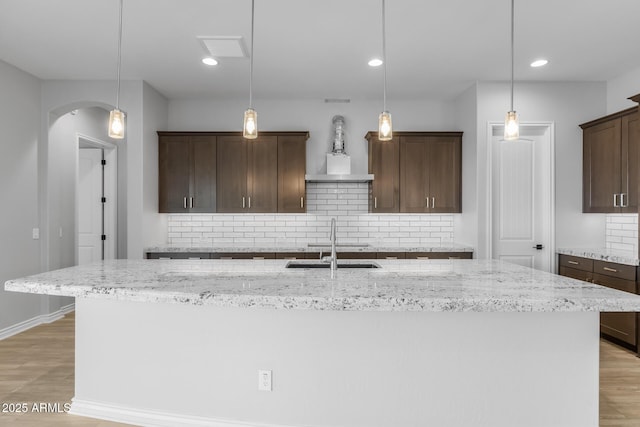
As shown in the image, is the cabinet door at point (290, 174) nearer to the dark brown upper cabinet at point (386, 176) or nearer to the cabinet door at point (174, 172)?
the dark brown upper cabinet at point (386, 176)

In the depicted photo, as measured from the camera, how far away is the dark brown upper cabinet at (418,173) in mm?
5039

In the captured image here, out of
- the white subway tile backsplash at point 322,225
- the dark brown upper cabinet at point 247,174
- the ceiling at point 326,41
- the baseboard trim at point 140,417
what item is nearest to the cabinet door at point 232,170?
the dark brown upper cabinet at point 247,174

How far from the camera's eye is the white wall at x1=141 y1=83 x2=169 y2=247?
463 centimetres

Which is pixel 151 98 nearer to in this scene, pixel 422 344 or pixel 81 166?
pixel 81 166

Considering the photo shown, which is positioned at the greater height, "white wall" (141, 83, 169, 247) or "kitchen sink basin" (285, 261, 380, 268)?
"white wall" (141, 83, 169, 247)

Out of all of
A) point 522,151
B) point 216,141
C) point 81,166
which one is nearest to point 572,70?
point 522,151

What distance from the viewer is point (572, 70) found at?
4.28 m

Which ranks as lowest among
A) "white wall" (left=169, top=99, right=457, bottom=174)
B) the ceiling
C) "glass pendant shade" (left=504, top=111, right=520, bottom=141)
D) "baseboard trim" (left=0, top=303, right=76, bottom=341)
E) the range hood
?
"baseboard trim" (left=0, top=303, right=76, bottom=341)

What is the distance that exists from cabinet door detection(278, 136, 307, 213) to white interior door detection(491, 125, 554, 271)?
2.36 m

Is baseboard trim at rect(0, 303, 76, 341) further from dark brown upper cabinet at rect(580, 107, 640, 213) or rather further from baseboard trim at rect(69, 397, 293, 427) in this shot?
dark brown upper cabinet at rect(580, 107, 640, 213)

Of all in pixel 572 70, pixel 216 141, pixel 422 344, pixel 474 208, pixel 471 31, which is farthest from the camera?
pixel 216 141

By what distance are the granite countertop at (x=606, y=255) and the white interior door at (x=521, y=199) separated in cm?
30

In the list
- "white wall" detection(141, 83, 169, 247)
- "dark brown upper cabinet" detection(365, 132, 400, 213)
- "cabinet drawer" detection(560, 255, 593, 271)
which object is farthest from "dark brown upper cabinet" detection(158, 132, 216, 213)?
"cabinet drawer" detection(560, 255, 593, 271)

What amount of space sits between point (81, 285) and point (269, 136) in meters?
3.44
